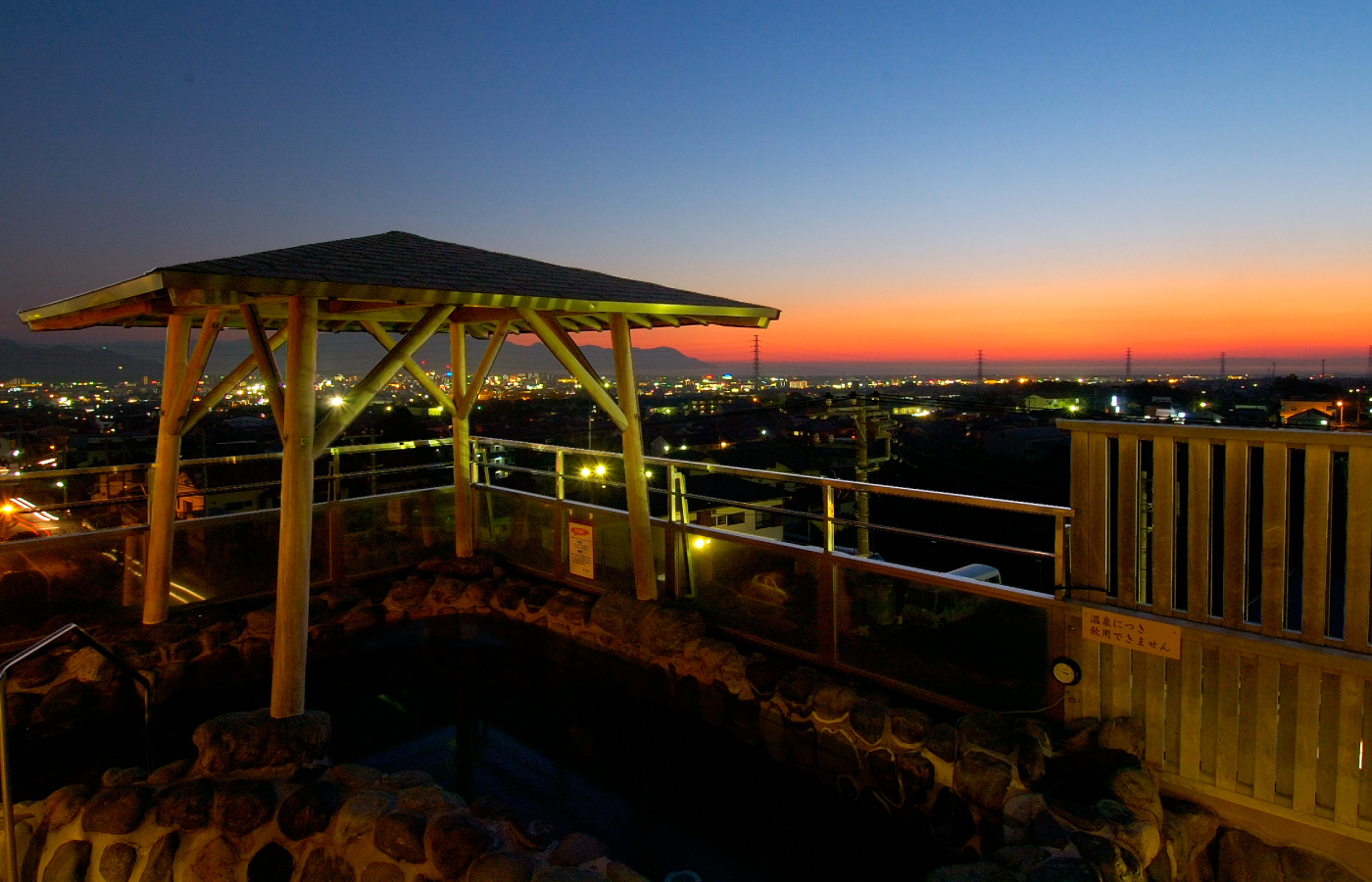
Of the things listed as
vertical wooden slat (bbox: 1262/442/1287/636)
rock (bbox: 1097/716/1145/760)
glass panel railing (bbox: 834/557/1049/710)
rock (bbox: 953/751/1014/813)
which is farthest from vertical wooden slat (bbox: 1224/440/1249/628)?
rock (bbox: 953/751/1014/813)

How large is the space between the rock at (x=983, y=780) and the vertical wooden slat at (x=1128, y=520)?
3.56ft

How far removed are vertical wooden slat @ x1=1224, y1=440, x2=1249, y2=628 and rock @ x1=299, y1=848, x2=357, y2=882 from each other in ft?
14.7

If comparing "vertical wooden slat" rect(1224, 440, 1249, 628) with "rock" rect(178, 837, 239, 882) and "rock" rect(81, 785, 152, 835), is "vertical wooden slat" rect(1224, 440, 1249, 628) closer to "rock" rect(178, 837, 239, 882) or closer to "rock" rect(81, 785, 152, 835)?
"rock" rect(178, 837, 239, 882)

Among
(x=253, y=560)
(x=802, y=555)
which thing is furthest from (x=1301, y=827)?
(x=253, y=560)

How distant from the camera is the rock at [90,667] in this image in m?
5.63

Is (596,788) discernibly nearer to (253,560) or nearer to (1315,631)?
(1315,631)

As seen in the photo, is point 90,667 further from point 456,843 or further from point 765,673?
point 765,673

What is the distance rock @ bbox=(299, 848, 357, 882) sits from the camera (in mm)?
3770

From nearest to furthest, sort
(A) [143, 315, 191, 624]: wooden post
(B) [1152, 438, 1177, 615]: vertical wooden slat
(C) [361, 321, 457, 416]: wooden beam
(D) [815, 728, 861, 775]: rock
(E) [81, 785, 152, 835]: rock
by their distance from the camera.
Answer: (B) [1152, 438, 1177, 615]: vertical wooden slat < (E) [81, 785, 152, 835]: rock < (D) [815, 728, 861, 775]: rock < (A) [143, 315, 191, 624]: wooden post < (C) [361, 321, 457, 416]: wooden beam

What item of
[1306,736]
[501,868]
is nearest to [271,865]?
[501,868]

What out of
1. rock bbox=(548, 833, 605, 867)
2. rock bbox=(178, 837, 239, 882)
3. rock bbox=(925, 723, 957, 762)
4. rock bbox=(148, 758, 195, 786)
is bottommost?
rock bbox=(178, 837, 239, 882)

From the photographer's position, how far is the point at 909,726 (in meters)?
4.41

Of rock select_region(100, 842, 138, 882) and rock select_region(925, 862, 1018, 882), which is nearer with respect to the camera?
rock select_region(925, 862, 1018, 882)

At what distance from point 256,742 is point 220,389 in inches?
141
